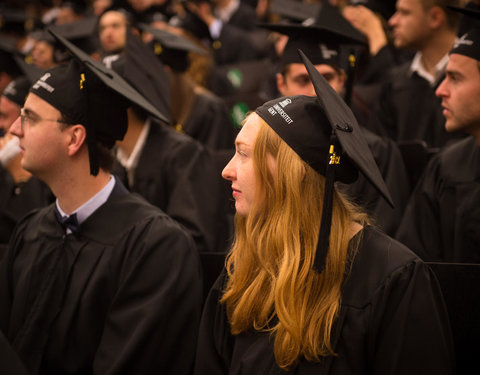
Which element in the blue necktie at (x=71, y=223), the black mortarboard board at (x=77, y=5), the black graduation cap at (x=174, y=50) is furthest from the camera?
the black mortarboard board at (x=77, y=5)

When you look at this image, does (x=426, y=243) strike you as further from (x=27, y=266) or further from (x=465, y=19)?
(x=27, y=266)

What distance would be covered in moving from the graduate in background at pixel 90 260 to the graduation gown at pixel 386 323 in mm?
726

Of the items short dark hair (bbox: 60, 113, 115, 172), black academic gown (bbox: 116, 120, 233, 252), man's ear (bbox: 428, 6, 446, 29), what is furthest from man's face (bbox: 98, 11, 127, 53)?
short dark hair (bbox: 60, 113, 115, 172)

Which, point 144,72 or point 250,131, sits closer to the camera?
point 250,131

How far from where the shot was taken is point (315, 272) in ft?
6.72

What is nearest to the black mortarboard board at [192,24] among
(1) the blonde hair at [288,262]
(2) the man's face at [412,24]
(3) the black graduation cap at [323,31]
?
(2) the man's face at [412,24]

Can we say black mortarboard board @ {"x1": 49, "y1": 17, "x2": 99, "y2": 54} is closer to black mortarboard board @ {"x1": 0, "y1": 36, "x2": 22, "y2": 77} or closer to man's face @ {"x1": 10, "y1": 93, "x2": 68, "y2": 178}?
black mortarboard board @ {"x1": 0, "y1": 36, "x2": 22, "y2": 77}

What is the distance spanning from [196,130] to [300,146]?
4.26 m

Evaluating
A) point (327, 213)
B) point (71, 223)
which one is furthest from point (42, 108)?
point (327, 213)

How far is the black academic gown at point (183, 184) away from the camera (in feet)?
13.8

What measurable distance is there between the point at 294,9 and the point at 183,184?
288 cm

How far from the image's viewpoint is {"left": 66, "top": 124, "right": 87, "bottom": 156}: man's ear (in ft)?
10.2

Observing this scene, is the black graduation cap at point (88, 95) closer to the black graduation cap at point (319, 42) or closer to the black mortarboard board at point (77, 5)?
the black graduation cap at point (319, 42)

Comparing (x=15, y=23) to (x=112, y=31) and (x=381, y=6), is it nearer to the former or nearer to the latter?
(x=112, y=31)
